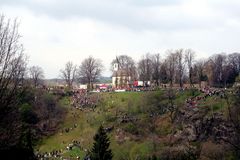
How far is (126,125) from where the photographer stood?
5897cm

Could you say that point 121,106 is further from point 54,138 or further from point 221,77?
point 221,77

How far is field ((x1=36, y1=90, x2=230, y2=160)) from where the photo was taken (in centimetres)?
5012

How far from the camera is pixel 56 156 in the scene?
165 ft

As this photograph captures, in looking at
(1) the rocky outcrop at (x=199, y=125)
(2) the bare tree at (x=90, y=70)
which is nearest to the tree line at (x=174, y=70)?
(2) the bare tree at (x=90, y=70)

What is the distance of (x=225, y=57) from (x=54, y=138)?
175ft

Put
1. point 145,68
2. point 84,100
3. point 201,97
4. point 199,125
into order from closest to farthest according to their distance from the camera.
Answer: point 199,125 < point 201,97 < point 84,100 < point 145,68

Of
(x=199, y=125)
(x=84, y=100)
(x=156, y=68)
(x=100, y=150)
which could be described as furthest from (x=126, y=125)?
(x=156, y=68)

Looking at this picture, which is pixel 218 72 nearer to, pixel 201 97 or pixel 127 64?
pixel 201 97

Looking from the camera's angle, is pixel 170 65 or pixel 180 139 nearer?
pixel 180 139

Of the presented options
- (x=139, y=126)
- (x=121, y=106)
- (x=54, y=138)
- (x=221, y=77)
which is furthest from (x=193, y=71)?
(x=54, y=138)

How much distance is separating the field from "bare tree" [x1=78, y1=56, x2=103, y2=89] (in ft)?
83.7

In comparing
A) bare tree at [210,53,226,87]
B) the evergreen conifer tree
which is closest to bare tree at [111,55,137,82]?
bare tree at [210,53,226,87]

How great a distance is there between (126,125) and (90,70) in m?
40.3

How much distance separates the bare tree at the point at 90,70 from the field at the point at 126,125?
1004 inches
